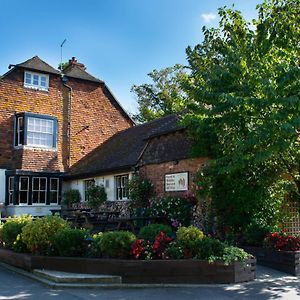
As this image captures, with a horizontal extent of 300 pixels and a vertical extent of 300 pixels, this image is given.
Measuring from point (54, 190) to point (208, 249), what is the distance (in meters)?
16.4

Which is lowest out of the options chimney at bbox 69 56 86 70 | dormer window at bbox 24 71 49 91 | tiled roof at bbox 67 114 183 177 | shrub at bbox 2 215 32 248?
shrub at bbox 2 215 32 248

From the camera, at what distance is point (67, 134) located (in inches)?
984

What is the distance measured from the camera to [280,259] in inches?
420

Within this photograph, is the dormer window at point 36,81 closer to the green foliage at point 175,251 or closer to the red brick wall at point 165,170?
the red brick wall at point 165,170

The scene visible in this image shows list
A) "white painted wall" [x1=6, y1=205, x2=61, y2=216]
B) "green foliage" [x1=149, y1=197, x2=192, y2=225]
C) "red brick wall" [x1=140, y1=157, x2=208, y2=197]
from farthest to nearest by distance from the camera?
"white painted wall" [x1=6, y1=205, x2=61, y2=216], "red brick wall" [x1=140, y1=157, x2=208, y2=197], "green foliage" [x1=149, y1=197, x2=192, y2=225]

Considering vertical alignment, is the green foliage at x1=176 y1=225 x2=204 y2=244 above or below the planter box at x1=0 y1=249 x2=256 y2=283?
above

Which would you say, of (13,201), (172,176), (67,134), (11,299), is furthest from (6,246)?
(67,134)

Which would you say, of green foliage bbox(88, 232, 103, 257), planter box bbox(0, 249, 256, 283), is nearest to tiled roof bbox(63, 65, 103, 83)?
green foliage bbox(88, 232, 103, 257)

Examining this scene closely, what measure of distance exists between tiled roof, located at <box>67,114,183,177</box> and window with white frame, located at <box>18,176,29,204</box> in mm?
2363

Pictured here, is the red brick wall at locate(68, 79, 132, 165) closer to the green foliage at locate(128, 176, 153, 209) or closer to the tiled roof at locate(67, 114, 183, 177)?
the tiled roof at locate(67, 114, 183, 177)

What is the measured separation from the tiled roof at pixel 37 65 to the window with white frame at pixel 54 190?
247 inches

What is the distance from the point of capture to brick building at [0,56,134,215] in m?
22.9

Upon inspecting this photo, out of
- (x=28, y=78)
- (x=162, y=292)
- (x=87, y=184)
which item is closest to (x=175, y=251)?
(x=162, y=292)

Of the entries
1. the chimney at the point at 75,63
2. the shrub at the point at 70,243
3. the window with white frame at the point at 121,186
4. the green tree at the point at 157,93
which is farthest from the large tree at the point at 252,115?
the green tree at the point at 157,93
